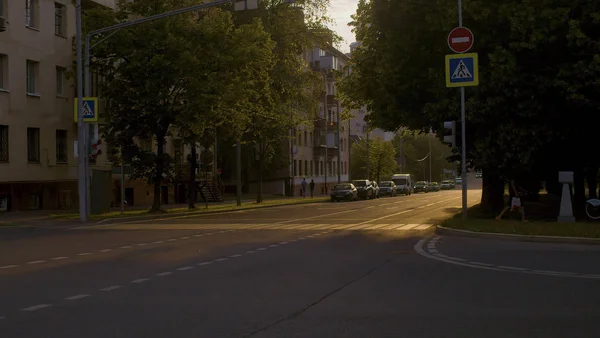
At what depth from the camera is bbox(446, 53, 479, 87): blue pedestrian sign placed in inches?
864

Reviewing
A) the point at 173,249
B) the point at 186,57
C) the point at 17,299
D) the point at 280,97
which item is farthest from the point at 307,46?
the point at 17,299

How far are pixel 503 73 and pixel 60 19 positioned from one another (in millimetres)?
25241

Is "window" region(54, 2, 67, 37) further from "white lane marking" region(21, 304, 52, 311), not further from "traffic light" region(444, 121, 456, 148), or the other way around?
"white lane marking" region(21, 304, 52, 311)

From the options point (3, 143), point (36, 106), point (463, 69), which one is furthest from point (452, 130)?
point (36, 106)

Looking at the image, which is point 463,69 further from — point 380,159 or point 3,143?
point 380,159

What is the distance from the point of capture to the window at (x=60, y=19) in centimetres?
3866

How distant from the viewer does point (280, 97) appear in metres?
47.5

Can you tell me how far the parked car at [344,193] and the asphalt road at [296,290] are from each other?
3954cm

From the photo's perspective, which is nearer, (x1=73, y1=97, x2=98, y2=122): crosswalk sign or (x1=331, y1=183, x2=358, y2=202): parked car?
(x1=73, y1=97, x2=98, y2=122): crosswalk sign

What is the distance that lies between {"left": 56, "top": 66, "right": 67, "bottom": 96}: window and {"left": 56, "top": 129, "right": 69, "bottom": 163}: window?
2039 millimetres

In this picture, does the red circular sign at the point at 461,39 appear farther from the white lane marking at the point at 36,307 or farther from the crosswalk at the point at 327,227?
the white lane marking at the point at 36,307

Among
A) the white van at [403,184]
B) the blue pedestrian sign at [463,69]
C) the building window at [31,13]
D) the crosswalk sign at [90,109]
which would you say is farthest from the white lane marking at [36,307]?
the white van at [403,184]

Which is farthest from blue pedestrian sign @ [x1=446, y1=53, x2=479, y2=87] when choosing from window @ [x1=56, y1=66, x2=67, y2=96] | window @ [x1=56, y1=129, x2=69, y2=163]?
window @ [x1=56, y1=129, x2=69, y2=163]

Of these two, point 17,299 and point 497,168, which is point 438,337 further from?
point 497,168
